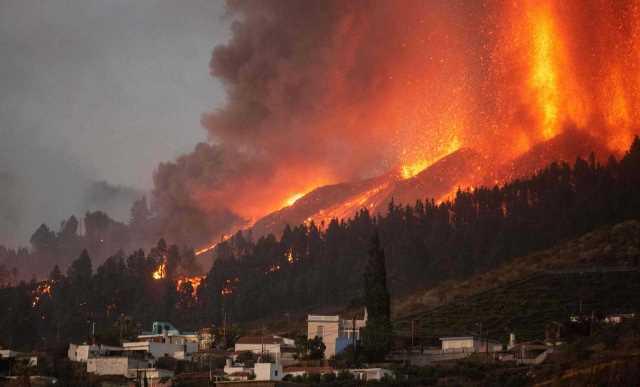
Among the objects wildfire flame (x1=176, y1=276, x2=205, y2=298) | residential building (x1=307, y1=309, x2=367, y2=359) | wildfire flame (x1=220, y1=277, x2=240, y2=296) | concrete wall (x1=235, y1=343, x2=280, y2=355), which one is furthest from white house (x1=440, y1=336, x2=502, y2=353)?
wildfire flame (x1=176, y1=276, x2=205, y2=298)

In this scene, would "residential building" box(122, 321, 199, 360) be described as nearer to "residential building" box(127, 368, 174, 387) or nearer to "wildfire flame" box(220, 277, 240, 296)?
"residential building" box(127, 368, 174, 387)

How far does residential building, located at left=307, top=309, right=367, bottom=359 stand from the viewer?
8900 centimetres

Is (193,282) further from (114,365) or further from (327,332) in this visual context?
(114,365)

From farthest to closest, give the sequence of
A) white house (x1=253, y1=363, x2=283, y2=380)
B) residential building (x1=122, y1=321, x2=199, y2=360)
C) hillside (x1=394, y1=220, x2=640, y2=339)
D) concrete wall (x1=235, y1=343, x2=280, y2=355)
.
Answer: hillside (x1=394, y1=220, x2=640, y2=339), residential building (x1=122, y1=321, x2=199, y2=360), concrete wall (x1=235, y1=343, x2=280, y2=355), white house (x1=253, y1=363, x2=283, y2=380)

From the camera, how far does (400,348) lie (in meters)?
86.6

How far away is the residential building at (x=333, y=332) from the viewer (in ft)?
292

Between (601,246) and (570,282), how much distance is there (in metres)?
8.03

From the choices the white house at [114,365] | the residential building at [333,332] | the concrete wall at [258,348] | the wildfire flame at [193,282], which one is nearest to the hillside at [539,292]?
the residential building at [333,332]

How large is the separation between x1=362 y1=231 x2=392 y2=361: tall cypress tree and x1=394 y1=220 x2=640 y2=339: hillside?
21.4 ft

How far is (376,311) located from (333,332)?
5.77m

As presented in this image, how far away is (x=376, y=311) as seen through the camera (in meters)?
88.0

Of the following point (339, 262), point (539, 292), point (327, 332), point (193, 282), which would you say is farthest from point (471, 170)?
point (327, 332)

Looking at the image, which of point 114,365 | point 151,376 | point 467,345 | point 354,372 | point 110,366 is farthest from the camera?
point 467,345

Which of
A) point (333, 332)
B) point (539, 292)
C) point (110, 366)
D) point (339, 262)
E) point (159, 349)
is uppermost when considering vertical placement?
point (339, 262)
